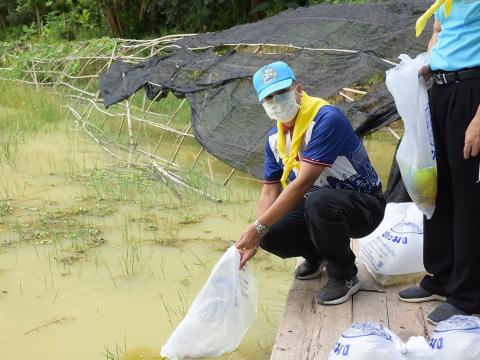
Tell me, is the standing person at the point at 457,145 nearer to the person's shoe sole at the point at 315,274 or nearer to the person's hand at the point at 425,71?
the person's hand at the point at 425,71

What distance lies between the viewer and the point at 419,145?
7.62ft

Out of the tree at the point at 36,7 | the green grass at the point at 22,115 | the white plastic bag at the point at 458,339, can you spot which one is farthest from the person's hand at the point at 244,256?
the tree at the point at 36,7

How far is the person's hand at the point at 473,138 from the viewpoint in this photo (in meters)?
2.09

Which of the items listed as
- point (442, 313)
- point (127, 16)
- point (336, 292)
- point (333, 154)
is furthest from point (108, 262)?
point (127, 16)

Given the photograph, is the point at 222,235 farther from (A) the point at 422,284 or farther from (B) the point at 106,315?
(A) the point at 422,284

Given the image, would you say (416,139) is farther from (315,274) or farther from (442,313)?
(315,274)

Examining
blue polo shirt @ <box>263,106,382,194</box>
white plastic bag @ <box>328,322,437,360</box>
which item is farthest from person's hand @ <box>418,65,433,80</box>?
white plastic bag @ <box>328,322,437,360</box>

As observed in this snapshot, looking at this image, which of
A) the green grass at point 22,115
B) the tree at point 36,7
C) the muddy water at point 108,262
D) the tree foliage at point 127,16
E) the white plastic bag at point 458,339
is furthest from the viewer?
the tree at point 36,7

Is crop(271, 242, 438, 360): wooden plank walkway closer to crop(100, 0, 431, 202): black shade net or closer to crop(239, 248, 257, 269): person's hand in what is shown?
crop(239, 248, 257, 269): person's hand

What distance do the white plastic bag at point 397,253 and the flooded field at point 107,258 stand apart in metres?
0.60

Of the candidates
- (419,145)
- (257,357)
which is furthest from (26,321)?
(419,145)

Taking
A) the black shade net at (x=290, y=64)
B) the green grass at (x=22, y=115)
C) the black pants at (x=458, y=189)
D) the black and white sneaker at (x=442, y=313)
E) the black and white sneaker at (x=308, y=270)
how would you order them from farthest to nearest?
the green grass at (x=22, y=115), the black shade net at (x=290, y=64), the black and white sneaker at (x=308, y=270), the black and white sneaker at (x=442, y=313), the black pants at (x=458, y=189)

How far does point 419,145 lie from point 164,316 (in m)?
→ 1.61

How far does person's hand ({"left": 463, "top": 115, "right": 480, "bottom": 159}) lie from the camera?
209 cm
